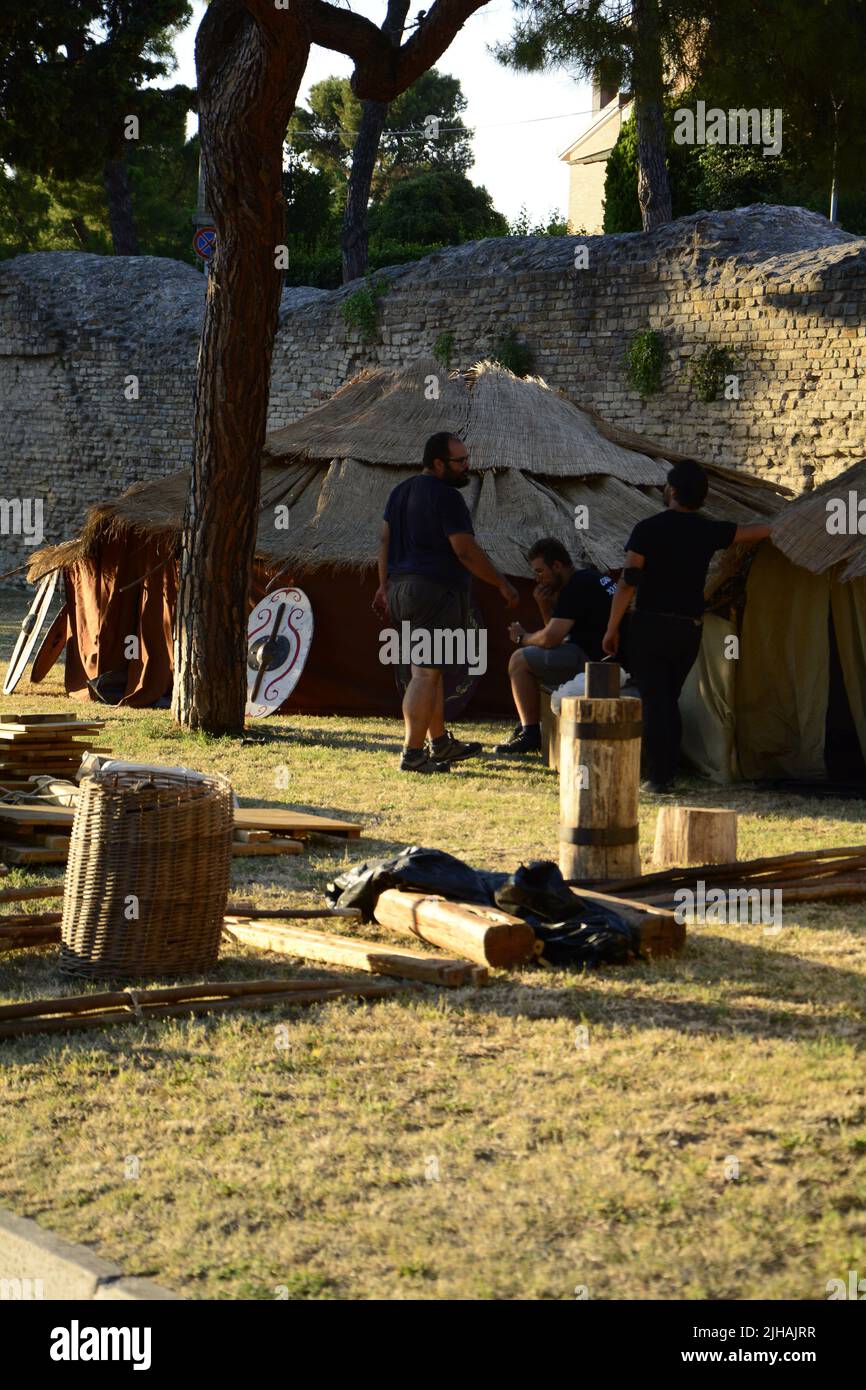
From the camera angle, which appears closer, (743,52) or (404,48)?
(404,48)

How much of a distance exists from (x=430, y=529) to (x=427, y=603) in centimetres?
40

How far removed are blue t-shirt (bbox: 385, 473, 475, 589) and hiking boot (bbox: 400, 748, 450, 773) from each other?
937 millimetres

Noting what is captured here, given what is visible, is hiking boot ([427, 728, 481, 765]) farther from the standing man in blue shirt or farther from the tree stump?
the tree stump

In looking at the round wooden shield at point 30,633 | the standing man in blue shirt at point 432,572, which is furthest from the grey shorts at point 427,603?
the round wooden shield at point 30,633

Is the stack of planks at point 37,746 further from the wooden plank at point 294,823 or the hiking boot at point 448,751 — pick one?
the hiking boot at point 448,751

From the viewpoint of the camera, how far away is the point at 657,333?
1753 centimetres

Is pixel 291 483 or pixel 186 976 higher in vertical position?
pixel 291 483

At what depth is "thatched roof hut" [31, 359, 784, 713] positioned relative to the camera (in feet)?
39.2

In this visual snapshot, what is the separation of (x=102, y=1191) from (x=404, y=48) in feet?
28.1

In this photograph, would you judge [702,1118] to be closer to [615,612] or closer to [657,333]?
[615,612]

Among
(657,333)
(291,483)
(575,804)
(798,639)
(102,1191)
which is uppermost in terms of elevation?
(657,333)

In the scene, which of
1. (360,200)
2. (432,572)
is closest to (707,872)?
(432,572)
